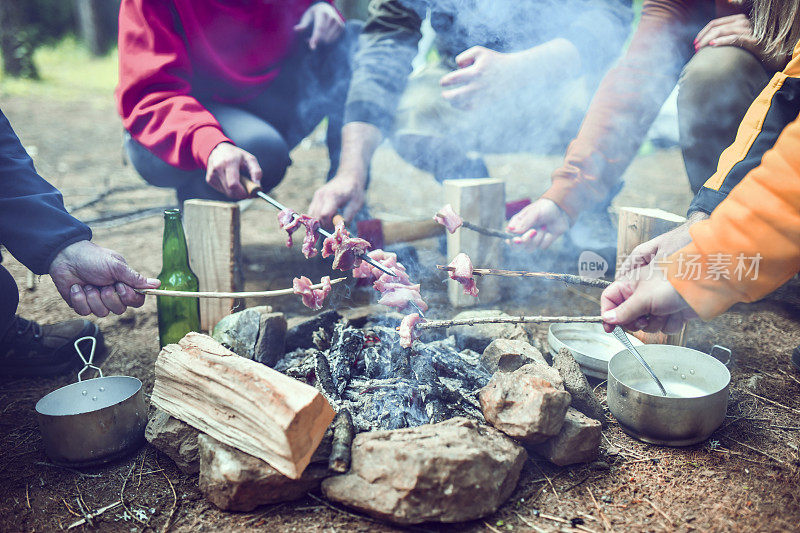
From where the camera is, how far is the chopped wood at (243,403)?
63.4 inches

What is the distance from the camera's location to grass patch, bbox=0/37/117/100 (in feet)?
42.0

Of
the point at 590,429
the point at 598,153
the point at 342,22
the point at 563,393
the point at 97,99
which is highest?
the point at 342,22

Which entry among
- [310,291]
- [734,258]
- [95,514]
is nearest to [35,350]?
[95,514]

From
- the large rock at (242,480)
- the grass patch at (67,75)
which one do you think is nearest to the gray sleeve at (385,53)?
the large rock at (242,480)

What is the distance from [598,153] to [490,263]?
0.92 m

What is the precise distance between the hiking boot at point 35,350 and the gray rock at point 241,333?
815mm

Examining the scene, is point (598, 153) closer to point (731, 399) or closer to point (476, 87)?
point (476, 87)

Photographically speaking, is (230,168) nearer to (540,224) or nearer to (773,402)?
(540,224)

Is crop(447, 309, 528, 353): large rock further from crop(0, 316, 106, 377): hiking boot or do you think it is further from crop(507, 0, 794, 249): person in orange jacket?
crop(0, 316, 106, 377): hiking boot

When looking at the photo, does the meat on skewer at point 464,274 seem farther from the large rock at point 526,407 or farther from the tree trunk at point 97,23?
the tree trunk at point 97,23

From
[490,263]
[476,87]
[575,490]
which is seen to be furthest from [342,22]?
[575,490]

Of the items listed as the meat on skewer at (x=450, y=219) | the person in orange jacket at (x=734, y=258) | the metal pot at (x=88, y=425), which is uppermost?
the person in orange jacket at (x=734, y=258)

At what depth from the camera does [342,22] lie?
13.0 ft

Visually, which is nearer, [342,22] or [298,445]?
[298,445]
